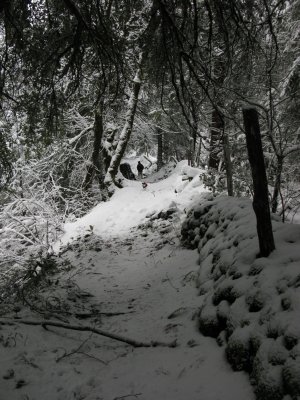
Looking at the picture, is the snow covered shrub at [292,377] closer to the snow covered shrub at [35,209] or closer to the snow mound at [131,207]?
the snow covered shrub at [35,209]

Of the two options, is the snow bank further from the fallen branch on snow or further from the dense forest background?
the dense forest background

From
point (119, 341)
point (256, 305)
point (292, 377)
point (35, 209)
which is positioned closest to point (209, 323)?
point (256, 305)

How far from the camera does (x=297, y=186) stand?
10758 millimetres

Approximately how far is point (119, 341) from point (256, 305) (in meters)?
1.85

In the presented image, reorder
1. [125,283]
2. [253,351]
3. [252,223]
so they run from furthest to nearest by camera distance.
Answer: [125,283] → [252,223] → [253,351]

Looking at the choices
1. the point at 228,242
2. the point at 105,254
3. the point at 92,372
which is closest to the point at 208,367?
the point at 92,372

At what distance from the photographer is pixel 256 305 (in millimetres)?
3383

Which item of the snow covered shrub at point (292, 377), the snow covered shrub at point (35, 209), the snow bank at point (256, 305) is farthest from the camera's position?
the snow covered shrub at point (35, 209)

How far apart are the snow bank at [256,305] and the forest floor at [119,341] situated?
0.69 feet

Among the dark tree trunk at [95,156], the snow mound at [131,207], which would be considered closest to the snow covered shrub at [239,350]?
the snow mound at [131,207]

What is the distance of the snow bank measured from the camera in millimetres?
2635

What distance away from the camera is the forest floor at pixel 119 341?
10.6 feet

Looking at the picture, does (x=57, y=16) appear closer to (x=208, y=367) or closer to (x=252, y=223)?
A: (x=252, y=223)

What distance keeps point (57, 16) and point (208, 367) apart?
4.30m
